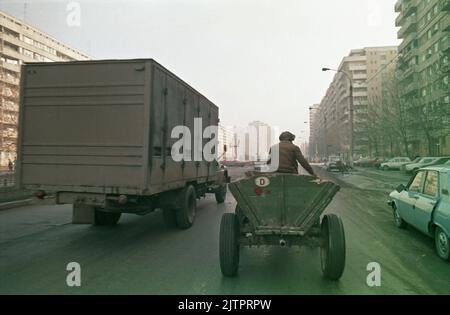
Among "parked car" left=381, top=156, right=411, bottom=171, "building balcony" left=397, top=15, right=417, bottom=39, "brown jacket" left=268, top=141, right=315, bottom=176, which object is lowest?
"brown jacket" left=268, top=141, right=315, bottom=176

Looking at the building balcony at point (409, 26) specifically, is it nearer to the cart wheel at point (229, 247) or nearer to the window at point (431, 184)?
the window at point (431, 184)

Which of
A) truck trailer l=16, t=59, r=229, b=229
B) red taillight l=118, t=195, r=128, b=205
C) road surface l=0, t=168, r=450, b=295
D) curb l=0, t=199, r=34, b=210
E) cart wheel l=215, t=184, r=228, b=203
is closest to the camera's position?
road surface l=0, t=168, r=450, b=295

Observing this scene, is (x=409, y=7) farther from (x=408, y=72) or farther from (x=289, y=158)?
(x=289, y=158)

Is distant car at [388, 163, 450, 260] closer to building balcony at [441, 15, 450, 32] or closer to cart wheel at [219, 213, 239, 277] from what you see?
cart wheel at [219, 213, 239, 277]

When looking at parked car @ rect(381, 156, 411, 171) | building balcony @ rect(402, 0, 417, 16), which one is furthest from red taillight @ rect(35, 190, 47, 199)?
building balcony @ rect(402, 0, 417, 16)

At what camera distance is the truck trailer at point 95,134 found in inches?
219

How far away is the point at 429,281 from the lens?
4.21 m

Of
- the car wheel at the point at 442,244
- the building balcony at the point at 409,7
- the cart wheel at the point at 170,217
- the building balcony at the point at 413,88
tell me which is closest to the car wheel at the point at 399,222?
the car wheel at the point at 442,244

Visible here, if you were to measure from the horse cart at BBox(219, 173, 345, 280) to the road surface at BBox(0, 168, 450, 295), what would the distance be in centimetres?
41

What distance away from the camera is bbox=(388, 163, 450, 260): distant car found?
5008mm
